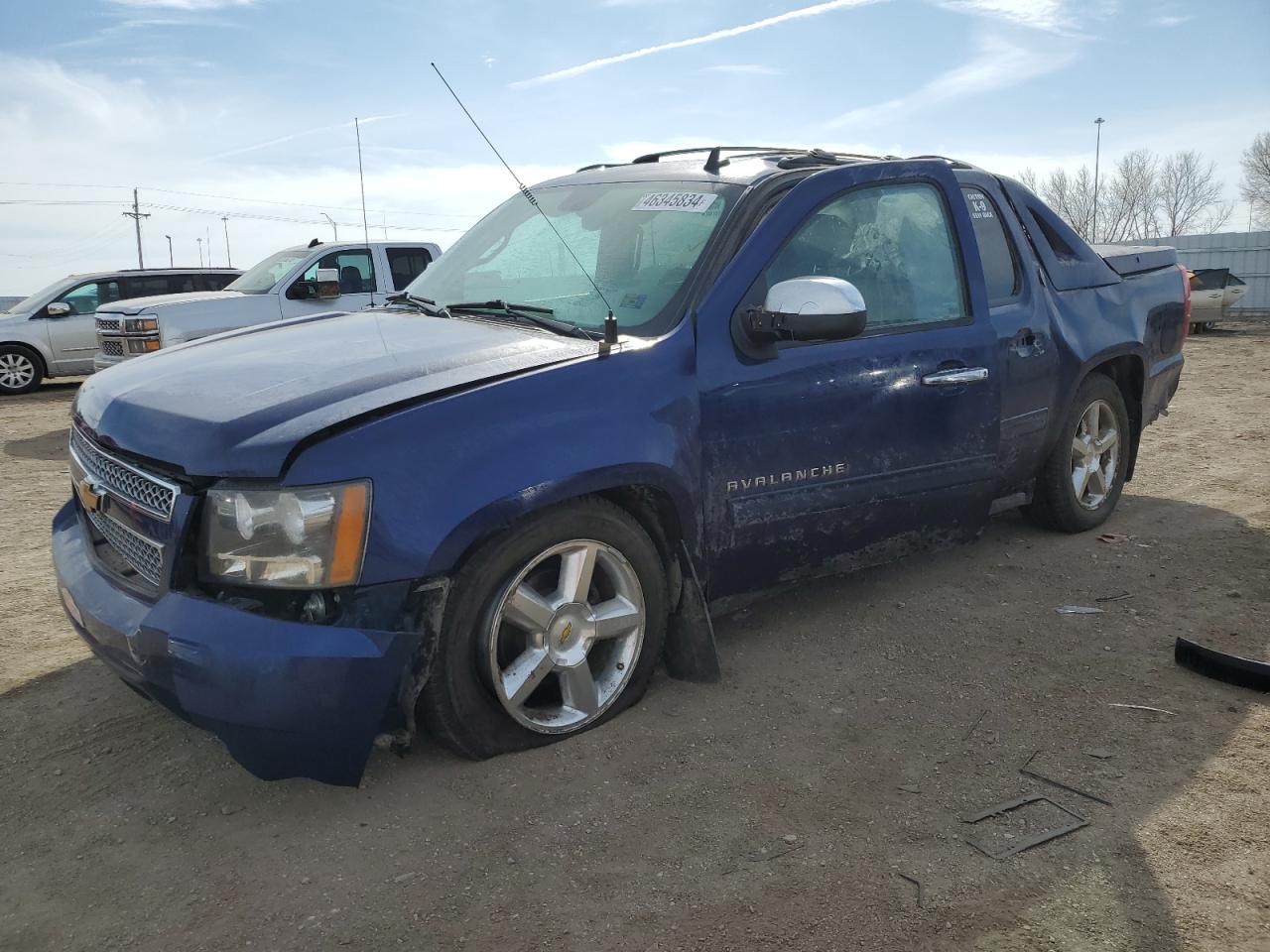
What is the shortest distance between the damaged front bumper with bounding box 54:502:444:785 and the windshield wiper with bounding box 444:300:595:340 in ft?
3.41

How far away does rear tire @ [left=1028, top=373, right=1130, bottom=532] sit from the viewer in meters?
4.98

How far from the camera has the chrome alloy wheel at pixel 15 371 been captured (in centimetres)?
1402

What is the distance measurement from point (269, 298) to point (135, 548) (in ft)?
27.3

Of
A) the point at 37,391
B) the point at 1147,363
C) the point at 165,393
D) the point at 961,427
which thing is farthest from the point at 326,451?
the point at 37,391

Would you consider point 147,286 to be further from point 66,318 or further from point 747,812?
point 747,812

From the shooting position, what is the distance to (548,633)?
3.02 meters

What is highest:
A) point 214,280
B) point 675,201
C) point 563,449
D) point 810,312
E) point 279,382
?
point 214,280

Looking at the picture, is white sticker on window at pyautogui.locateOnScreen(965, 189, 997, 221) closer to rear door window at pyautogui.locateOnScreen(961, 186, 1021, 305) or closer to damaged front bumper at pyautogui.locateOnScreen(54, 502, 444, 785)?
rear door window at pyautogui.locateOnScreen(961, 186, 1021, 305)

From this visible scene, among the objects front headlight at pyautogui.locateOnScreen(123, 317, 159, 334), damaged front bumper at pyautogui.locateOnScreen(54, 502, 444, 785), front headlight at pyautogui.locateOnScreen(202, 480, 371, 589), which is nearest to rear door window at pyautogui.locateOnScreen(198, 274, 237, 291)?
front headlight at pyautogui.locateOnScreen(123, 317, 159, 334)

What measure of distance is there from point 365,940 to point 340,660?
65 centimetres

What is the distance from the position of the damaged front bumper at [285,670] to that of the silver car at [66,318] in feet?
41.5

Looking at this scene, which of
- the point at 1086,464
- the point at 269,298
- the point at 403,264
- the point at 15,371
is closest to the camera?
the point at 1086,464

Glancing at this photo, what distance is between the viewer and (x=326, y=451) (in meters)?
2.60

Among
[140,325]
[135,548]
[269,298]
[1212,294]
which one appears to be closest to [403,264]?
[269,298]
